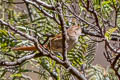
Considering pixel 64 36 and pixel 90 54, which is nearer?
pixel 64 36

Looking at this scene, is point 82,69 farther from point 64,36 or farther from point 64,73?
point 64,36

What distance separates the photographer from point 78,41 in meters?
1.22

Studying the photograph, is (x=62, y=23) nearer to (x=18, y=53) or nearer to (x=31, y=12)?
(x=18, y=53)

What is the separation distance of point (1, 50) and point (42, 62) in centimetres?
19

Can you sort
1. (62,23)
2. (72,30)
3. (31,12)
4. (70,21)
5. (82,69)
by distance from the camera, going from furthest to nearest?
1. (31,12)
2. (70,21)
3. (82,69)
4. (72,30)
5. (62,23)

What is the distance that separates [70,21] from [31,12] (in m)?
0.54

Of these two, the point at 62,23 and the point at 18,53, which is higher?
the point at 62,23

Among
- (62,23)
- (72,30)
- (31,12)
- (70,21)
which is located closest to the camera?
(62,23)

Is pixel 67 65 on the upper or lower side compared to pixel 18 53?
upper

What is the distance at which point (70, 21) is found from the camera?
4.65ft

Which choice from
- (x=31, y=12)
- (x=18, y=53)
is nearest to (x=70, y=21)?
(x=18, y=53)

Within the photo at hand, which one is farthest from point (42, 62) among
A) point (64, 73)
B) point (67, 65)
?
point (67, 65)

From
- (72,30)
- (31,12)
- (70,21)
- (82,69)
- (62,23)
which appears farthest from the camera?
(31,12)

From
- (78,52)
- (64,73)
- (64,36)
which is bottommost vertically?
(64,73)
